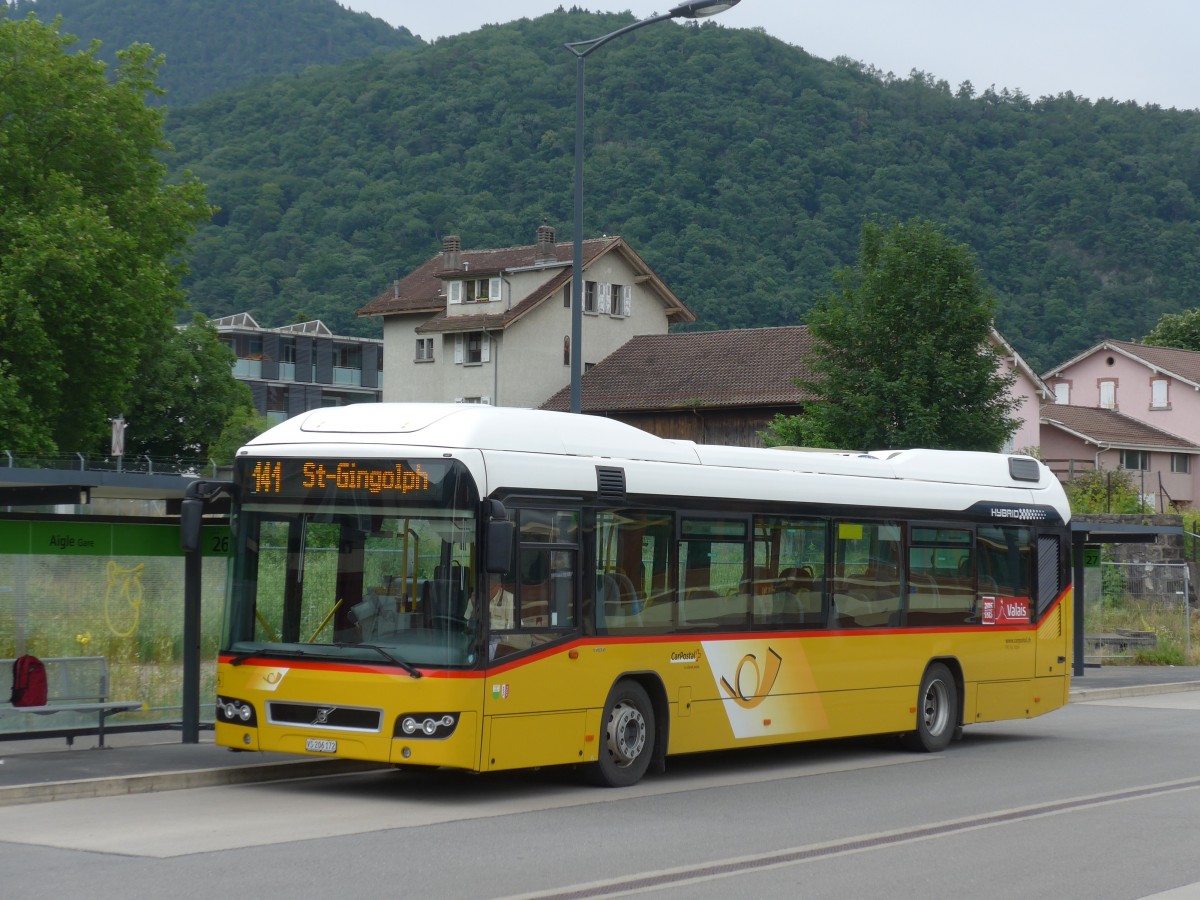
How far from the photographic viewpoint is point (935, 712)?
57.9 feet

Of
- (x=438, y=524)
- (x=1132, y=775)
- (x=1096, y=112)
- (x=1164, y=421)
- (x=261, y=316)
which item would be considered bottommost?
(x=1132, y=775)

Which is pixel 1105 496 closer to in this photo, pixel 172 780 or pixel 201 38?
pixel 172 780

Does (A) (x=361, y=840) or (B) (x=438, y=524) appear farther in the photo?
(B) (x=438, y=524)

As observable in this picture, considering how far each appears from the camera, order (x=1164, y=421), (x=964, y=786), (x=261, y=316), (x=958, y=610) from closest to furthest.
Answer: (x=964, y=786) → (x=958, y=610) → (x=1164, y=421) → (x=261, y=316)

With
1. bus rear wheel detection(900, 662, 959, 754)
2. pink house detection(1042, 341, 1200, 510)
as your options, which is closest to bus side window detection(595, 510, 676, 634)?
bus rear wheel detection(900, 662, 959, 754)

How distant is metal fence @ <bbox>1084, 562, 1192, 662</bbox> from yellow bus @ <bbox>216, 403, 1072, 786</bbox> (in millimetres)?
19453

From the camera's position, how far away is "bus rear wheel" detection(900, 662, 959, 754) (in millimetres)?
17344

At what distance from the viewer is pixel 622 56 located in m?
128

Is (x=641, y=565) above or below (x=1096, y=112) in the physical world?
below

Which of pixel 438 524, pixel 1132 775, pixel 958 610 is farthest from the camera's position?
pixel 958 610

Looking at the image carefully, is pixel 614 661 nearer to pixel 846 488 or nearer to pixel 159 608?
pixel 846 488

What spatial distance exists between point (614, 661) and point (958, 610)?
5.51 m

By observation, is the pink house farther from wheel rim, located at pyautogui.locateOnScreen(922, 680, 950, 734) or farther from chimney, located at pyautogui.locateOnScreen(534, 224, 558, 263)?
wheel rim, located at pyautogui.locateOnScreen(922, 680, 950, 734)

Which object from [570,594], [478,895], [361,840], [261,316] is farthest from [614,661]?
[261,316]
